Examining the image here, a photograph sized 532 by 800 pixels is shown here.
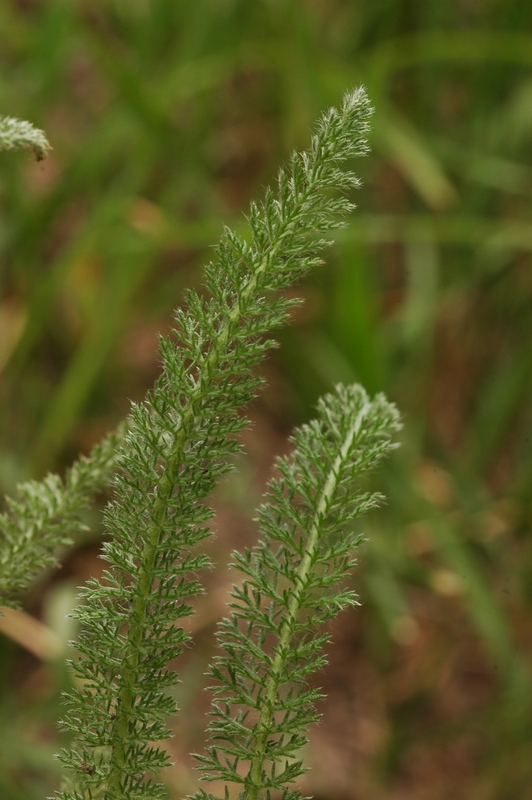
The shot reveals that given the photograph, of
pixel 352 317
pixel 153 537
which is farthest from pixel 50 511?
pixel 352 317

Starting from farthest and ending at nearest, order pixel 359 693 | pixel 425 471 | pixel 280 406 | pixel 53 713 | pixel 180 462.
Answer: pixel 280 406
pixel 425 471
pixel 359 693
pixel 53 713
pixel 180 462

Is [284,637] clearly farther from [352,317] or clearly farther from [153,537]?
[352,317]

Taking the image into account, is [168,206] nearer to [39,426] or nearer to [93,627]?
[39,426]

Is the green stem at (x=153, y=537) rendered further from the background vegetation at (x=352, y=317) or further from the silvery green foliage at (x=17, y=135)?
the background vegetation at (x=352, y=317)

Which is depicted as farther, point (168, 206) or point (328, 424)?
point (168, 206)

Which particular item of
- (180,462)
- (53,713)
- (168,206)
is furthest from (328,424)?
(168,206)

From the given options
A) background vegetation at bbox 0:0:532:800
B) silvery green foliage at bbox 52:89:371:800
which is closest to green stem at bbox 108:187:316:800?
silvery green foliage at bbox 52:89:371:800
